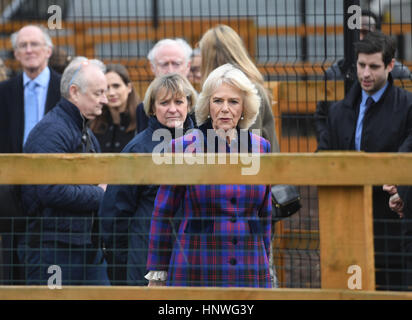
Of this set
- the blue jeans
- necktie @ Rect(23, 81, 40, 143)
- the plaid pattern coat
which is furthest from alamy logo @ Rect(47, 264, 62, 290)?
necktie @ Rect(23, 81, 40, 143)

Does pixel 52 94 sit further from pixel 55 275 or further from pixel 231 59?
pixel 55 275

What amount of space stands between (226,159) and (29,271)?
1985 millimetres

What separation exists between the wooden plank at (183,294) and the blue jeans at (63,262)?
3.26 feet

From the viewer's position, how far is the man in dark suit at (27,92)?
6.86 meters

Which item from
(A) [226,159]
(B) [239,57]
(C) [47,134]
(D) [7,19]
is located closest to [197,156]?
(A) [226,159]

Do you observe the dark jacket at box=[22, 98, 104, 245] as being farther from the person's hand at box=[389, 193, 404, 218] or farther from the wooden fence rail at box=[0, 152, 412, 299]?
the person's hand at box=[389, 193, 404, 218]

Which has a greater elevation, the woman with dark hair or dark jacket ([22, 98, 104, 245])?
the woman with dark hair

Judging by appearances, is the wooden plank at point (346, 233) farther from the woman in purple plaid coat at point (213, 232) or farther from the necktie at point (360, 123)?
the necktie at point (360, 123)

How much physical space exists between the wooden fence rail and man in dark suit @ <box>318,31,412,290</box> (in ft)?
5.96

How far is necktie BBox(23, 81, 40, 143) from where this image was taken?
689cm

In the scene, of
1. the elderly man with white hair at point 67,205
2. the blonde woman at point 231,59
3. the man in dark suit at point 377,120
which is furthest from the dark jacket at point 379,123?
the elderly man with white hair at point 67,205

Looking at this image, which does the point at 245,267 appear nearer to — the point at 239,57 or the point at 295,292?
the point at 295,292

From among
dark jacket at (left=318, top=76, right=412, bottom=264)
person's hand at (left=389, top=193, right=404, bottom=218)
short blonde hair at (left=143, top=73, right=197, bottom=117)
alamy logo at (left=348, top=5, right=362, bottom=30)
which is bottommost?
person's hand at (left=389, top=193, right=404, bottom=218)
